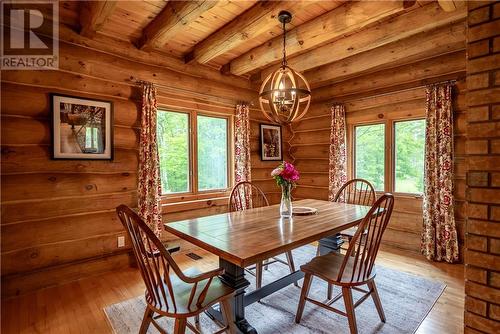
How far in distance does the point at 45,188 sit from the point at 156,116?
55.0 inches

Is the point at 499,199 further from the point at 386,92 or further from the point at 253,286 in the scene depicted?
the point at 386,92

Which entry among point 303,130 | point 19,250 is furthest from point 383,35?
point 19,250

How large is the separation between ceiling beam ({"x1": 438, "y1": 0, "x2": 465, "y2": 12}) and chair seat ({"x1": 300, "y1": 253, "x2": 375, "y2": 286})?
2.30 metres

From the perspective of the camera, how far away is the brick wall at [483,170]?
1155 millimetres

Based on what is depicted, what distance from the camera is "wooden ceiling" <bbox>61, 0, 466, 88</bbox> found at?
7.87 feet

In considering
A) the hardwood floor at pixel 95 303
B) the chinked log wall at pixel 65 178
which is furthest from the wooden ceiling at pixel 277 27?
the hardwood floor at pixel 95 303

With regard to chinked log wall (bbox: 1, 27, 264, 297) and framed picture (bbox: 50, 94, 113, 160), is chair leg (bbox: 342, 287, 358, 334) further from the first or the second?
framed picture (bbox: 50, 94, 113, 160)

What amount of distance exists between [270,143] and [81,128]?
2.96 meters

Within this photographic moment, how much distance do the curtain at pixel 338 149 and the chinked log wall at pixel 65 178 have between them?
103 inches

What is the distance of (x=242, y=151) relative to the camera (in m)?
4.12

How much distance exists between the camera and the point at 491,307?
1.17 meters

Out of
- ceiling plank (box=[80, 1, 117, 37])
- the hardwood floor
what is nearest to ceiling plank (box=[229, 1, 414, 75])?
ceiling plank (box=[80, 1, 117, 37])

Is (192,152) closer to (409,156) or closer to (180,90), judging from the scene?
(180,90)

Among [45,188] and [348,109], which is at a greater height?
[348,109]
